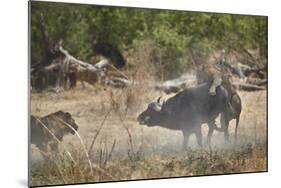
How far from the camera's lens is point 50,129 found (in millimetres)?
2215

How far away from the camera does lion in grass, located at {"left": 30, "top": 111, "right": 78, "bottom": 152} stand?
7.18 feet

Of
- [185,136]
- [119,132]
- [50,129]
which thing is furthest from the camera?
[185,136]

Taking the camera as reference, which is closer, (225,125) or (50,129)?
(50,129)

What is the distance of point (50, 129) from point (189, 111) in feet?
2.44

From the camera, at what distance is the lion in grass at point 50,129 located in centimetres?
219

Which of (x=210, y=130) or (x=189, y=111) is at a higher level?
(x=189, y=111)

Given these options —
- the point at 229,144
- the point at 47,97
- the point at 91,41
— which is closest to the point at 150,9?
the point at 91,41

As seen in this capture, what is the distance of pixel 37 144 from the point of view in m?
2.19

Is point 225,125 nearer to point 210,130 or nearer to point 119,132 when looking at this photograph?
point 210,130

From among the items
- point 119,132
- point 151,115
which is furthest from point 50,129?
point 151,115

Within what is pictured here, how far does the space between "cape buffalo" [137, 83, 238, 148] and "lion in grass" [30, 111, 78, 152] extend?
374mm

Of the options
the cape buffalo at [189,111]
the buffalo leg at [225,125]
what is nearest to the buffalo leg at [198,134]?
the cape buffalo at [189,111]

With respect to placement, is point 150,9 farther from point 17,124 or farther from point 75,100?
point 17,124

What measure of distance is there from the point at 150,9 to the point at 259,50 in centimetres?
69
